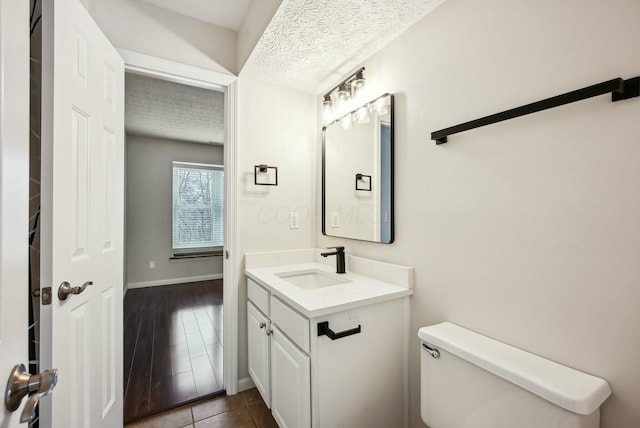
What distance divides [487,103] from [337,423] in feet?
4.80

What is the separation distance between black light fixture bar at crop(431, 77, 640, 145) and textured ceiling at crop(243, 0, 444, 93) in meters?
0.63

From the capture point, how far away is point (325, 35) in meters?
1.48

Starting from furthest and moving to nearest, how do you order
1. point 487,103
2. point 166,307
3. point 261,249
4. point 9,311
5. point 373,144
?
1. point 166,307
2. point 261,249
3. point 373,144
4. point 487,103
5. point 9,311

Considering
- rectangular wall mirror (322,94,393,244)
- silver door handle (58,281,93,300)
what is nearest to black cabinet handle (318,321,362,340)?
rectangular wall mirror (322,94,393,244)

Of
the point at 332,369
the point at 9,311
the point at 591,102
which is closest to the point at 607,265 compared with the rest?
Answer: the point at 591,102

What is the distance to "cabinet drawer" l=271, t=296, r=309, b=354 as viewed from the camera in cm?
119

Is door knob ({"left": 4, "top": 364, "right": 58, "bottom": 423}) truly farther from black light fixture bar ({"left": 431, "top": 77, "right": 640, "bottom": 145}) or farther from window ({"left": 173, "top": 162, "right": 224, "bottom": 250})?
window ({"left": 173, "top": 162, "right": 224, "bottom": 250})

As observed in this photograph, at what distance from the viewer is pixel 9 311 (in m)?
0.50

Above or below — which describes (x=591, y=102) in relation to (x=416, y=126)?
below

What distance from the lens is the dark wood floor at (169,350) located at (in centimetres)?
187

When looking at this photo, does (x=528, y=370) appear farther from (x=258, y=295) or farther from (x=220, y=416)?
(x=220, y=416)

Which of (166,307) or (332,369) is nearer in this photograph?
(332,369)

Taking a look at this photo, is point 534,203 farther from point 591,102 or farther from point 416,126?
point 416,126

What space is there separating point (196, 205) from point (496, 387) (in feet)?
16.0
